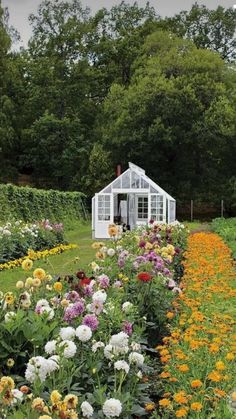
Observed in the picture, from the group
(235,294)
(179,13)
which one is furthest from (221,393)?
(179,13)

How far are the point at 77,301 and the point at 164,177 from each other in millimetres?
25808

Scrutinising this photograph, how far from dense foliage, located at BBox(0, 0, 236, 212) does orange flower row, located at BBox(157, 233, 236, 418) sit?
21.1 m

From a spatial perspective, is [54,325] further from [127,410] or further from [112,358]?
[127,410]

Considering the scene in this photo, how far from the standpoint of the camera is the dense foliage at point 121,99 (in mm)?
27516

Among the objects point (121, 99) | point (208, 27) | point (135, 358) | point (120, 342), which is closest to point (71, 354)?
point (120, 342)

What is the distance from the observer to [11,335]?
297 centimetres

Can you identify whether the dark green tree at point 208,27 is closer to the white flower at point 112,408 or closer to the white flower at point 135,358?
the white flower at point 135,358

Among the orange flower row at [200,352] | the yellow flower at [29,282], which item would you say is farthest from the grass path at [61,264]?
the orange flower row at [200,352]

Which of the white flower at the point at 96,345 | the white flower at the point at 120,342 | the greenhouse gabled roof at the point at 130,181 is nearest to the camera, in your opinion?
the white flower at the point at 120,342

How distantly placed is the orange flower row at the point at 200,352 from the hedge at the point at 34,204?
921 centimetres

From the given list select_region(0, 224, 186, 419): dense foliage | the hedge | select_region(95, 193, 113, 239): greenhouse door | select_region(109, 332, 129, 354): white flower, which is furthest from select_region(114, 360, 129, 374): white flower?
select_region(95, 193, 113, 239): greenhouse door

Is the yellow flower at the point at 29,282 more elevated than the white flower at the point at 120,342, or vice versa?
the yellow flower at the point at 29,282

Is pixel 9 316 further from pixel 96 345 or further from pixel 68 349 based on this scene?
pixel 68 349

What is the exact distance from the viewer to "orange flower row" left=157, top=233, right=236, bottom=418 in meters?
2.88
